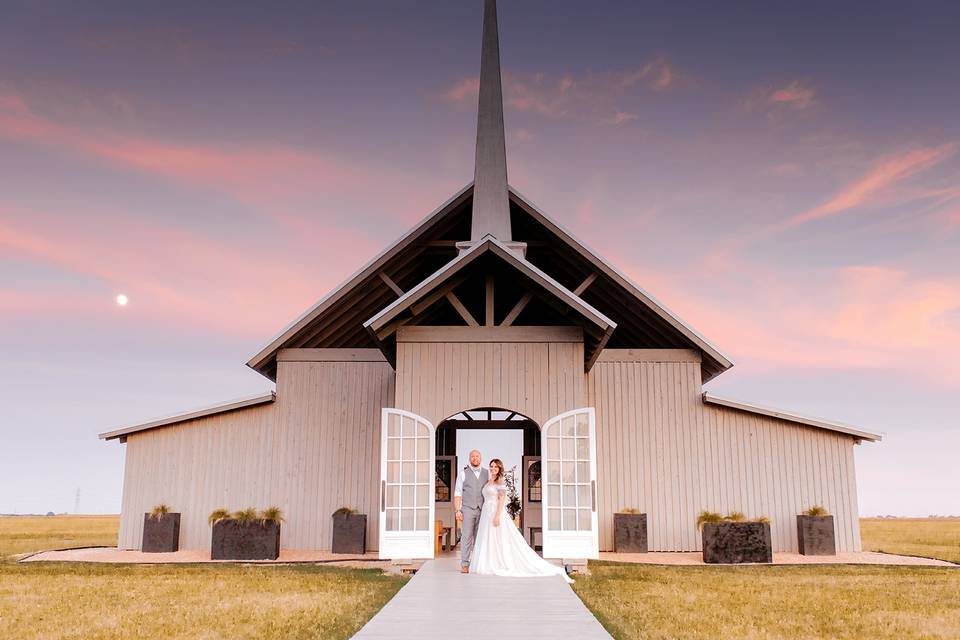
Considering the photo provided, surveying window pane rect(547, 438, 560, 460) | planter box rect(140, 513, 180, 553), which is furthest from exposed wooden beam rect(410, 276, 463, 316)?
planter box rect(140, 513, 180, 553)

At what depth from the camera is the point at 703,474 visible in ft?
Result: 58.3

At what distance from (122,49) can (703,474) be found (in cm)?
1645

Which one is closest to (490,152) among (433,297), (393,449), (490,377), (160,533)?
(433,297)

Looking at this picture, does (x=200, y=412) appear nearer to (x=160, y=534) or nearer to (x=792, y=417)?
(x=160, y=534)

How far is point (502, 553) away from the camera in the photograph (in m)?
11.5

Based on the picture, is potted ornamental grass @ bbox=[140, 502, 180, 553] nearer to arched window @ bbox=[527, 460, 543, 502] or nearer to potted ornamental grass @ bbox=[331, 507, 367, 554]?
potted ornamental grass @ bbox=[331, 507, 367, 554]

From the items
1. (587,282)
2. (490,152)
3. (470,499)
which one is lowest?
(470,499)

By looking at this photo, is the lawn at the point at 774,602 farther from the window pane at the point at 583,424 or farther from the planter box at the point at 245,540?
the planter box at the point at 245,540

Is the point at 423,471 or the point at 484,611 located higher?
the point at 423,471

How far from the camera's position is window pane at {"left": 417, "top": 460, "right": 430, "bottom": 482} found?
13617 millimetres

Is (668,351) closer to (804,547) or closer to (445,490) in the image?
(804,547)

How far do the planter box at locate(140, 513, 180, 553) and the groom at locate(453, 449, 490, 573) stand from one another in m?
7.83

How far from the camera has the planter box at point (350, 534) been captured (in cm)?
1658

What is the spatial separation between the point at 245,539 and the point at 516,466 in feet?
22.7
